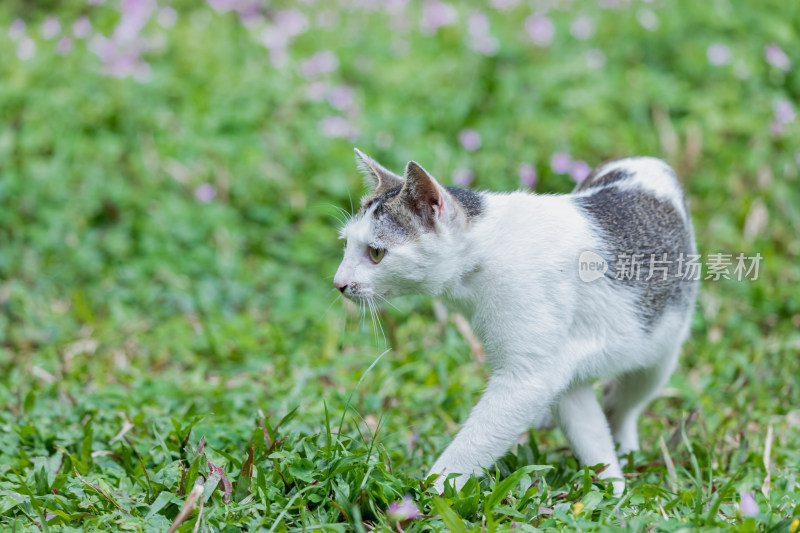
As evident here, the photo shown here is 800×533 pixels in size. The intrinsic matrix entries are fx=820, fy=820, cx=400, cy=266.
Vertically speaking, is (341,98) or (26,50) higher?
(26,50)

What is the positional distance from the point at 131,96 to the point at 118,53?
2.09ft

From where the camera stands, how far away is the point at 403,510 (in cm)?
269

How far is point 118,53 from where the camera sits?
24.9 feet

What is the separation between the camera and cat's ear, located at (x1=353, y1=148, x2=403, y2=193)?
3572 millimetres

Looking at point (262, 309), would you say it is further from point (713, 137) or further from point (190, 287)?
point (713, 137)

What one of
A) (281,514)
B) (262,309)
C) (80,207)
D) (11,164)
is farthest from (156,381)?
(11,164)

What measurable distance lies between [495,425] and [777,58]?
519cm

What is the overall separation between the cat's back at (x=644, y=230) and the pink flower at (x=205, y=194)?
134 inches

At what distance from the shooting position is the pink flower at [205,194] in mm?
6430

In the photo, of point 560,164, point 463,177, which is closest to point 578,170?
point 560,164

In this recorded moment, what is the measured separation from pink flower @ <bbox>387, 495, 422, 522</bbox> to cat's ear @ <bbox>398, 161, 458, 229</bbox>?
1058 mm

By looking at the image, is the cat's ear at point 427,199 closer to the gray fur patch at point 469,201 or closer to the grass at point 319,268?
the gray fur patch at point 469,201

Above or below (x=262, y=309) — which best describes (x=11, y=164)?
above

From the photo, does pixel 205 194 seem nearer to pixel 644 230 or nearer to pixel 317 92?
pixel 317 92
